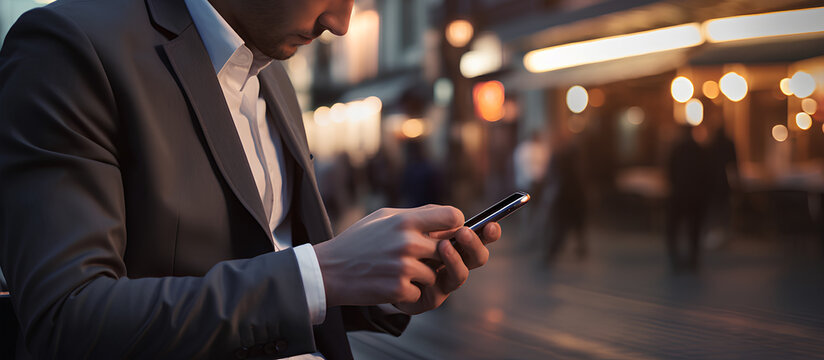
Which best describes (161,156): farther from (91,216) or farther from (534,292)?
(534,292)

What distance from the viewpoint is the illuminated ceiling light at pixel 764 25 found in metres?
10.5

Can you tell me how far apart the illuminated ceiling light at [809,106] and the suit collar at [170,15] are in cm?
1312

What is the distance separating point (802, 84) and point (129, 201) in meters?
13.4

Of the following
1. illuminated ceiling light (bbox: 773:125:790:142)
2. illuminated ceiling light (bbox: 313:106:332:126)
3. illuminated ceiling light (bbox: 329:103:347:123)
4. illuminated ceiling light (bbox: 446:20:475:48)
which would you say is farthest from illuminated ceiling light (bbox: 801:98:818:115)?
illuminated ceiling light (bbox: 313:106:332:126)

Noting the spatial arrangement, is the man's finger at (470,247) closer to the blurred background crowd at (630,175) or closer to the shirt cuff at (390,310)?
the shirt cuff at (390,310)

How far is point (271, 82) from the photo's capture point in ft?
4.99

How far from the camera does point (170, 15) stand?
3.84 ft

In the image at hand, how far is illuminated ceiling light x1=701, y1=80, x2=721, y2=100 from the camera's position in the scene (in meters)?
12.9

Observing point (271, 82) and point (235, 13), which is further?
point (271, 82)

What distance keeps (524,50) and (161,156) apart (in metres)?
15.6

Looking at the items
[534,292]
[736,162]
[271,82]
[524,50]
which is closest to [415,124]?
[524,50]

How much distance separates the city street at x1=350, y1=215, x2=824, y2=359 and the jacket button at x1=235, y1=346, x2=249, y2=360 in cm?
243

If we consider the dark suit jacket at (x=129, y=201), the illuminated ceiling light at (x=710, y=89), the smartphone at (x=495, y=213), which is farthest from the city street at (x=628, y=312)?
the illuminated ceiling light at (x=710, y=89)

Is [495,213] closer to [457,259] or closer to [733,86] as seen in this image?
[457,259]
